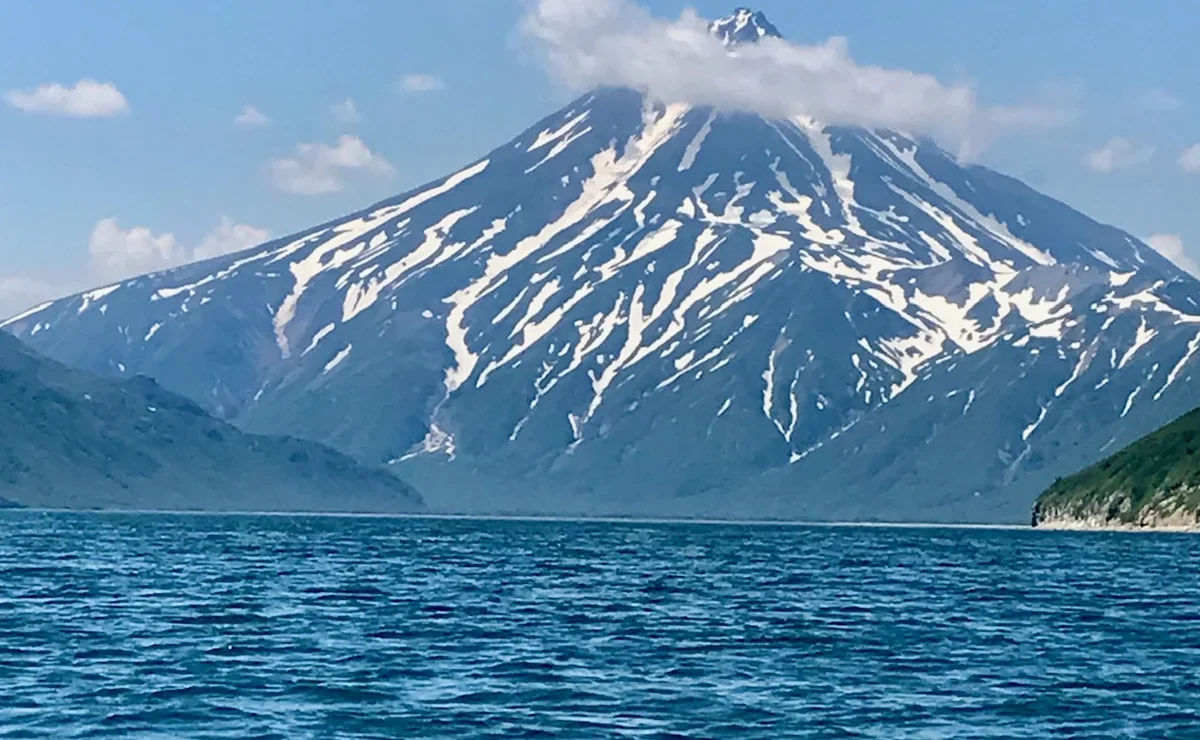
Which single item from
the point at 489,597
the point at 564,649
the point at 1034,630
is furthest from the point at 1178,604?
the point at 564,649

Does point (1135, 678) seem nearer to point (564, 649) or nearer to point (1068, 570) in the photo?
point (564, 649)

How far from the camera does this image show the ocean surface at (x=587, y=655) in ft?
194

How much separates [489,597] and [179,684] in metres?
41.5

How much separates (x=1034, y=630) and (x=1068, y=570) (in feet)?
195

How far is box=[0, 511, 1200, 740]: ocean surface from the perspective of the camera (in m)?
59.1

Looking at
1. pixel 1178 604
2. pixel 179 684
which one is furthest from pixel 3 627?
pixel 1178 604

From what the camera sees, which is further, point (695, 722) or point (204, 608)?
point (204, 608)

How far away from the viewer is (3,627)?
271ft

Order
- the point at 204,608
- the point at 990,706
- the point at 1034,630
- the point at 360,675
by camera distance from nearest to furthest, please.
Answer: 1. the point at 990,706
2. the point at 360,675
3. the point at 1034,630
4. the point at 204,608

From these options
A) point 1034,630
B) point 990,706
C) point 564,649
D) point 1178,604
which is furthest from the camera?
point 1178,604

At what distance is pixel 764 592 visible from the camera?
113812mm

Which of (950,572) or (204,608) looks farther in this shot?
(950,572)

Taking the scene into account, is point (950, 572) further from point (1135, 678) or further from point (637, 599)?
point (1135, 678)

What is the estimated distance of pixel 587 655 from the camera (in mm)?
75562
